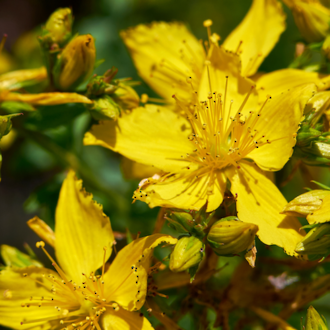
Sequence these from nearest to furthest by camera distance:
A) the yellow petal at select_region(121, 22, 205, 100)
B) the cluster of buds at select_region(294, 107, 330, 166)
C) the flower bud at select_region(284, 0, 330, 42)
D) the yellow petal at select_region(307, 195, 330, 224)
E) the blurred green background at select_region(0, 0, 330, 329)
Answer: the yellow petal at select_region(307, 195, 330, 224) → the cluster of buds at select_region(294, 107, 330, 166) → the flower bud at select_region(284, 0, 330, 42) → the yellow petal at select_region(121, 22, 205, 100) → the blurred green background at select_region(0, 0, 330, 329)

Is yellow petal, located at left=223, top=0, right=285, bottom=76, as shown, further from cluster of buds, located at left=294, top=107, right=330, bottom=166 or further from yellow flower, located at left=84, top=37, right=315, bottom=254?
cluster of buds, located at left=294, top=107, right=330, bottom=166

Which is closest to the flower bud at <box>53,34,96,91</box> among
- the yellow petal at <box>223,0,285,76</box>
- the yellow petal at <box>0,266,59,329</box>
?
the yellow petal at <box>223,0,285,76</box>

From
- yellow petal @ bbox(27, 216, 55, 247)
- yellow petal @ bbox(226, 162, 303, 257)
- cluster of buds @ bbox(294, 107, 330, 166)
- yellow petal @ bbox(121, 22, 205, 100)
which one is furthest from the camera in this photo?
yellow petal @ bbox(121, 22, 205, 100)

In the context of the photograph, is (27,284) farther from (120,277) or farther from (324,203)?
(324,203)

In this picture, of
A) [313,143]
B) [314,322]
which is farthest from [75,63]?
[314,322]

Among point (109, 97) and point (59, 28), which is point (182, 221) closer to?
point (109, 97)

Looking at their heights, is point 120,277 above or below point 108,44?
below

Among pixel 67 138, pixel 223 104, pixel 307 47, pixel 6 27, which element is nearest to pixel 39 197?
pixel 67 138
